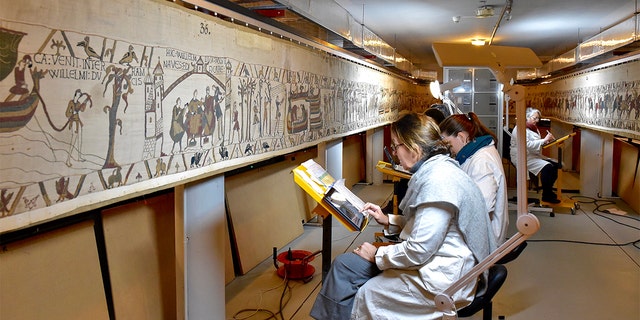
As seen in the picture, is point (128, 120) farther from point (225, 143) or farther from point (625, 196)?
point (625, 196)

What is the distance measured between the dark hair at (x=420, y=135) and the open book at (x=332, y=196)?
1.60 feet

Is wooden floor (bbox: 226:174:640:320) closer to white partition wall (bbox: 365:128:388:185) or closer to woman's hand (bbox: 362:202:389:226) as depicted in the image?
woman's hand (bbox: 362:202:389:226)

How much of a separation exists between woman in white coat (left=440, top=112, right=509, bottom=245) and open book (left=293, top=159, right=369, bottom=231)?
854mm

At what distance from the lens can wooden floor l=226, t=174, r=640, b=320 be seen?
4.07 m

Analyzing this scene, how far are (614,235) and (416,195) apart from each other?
5011 millimetres

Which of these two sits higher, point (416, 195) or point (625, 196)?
point (416, 195)

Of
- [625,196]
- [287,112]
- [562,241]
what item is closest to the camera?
[287,112]

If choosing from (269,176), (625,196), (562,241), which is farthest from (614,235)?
(269,176)

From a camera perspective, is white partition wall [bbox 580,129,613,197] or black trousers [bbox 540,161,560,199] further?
white partition wall [bbox 580,129,613,197]

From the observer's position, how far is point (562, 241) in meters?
6.17

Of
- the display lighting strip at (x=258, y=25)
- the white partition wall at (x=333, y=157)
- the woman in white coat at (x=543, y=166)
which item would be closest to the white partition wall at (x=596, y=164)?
the woman in white coat at (x=543, y=166)

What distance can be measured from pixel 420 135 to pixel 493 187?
1.07 metres

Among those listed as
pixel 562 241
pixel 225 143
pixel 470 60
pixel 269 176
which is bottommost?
pixel 562 241

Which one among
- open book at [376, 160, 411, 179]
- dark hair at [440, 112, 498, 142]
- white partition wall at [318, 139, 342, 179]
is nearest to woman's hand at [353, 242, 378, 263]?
dark hair at [440, 112, 498, 142]
